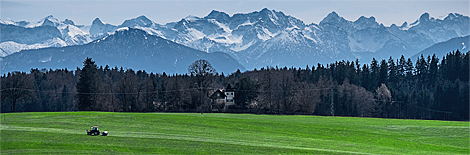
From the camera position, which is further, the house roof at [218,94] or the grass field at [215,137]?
the house roof at [218,94]

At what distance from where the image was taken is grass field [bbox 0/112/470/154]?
4400 centimetres

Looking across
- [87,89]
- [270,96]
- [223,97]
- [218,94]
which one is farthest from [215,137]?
[218,94]

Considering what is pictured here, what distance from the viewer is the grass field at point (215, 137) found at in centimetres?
4400

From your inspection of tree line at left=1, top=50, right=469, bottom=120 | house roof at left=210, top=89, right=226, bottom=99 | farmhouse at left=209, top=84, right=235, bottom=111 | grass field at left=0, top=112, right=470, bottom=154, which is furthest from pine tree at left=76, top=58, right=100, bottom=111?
house roof at left=210, top=89, right=226, bottom=99

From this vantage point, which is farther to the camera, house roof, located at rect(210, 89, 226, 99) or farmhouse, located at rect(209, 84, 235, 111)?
house roof, located at rect(210, 89, 226, 99)

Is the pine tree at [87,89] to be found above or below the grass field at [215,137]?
above

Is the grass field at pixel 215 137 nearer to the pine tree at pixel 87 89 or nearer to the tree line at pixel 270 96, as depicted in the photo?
Result: the pine tree at pixel 87 89

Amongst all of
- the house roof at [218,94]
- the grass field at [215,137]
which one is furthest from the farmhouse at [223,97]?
the grass field at [215,137]

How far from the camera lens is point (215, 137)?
180 ft

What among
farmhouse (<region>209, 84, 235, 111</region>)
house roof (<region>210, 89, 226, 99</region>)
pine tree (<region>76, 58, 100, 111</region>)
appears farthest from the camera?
house roof (<region>210, 89, 226, 99</region>)

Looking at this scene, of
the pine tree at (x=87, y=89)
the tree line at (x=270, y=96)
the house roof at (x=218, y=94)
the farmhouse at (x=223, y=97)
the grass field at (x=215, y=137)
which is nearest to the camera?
the grass field at (x=215, y=137)

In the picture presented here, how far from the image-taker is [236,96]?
139750 mm

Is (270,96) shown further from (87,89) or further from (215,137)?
(215,137)

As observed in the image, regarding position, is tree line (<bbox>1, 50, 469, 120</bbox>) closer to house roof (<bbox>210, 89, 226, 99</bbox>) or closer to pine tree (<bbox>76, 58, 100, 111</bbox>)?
pine tree (<bbox>76, 58, 100, 111</bbox>)
